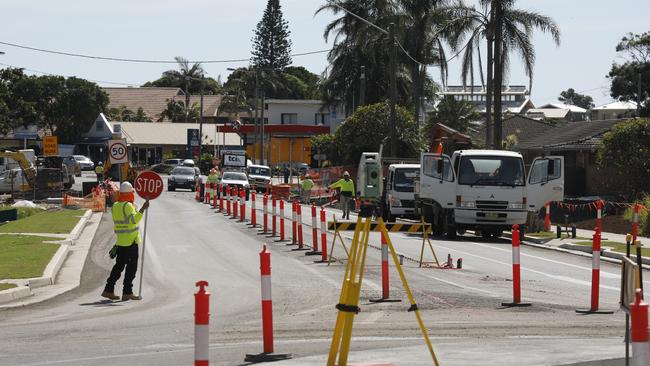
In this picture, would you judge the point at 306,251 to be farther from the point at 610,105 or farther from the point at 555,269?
the point at 610,105

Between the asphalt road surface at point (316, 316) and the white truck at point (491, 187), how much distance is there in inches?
208

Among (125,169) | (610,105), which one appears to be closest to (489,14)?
(125,169)

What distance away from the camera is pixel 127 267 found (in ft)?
56.1

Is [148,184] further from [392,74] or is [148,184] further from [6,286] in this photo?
[392,74]

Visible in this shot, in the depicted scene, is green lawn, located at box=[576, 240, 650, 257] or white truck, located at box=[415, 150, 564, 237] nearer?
green lawn, located at box=[576, 240, 650, 257]

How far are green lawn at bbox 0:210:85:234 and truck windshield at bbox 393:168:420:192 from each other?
11.1m

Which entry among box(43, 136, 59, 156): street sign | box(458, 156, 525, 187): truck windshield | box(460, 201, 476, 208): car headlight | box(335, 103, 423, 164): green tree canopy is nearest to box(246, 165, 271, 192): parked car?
box(335, 103, 423, 164): green tree canopy

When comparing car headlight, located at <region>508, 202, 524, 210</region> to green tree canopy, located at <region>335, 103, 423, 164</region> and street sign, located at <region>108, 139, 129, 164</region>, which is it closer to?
street sign, located at <region>108, 139, 129, 164</region>

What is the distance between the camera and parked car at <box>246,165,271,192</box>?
66656mm

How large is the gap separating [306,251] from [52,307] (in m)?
10.0

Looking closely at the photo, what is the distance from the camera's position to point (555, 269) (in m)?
22.6

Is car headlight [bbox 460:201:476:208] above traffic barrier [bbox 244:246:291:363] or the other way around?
above

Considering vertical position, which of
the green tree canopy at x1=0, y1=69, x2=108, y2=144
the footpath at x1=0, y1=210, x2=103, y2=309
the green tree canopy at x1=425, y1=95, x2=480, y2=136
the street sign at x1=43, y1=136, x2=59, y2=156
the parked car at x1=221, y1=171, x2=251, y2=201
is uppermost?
the green tree canopy at x1=0, y1=69, x2=108, y2=144

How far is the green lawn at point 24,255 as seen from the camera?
19781 mm
